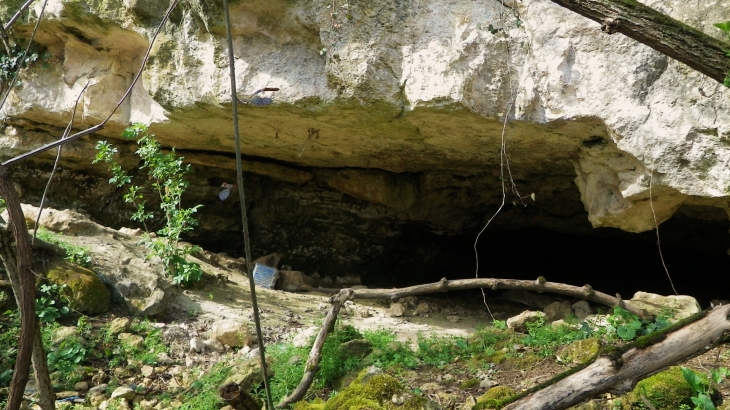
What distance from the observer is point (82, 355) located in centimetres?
435

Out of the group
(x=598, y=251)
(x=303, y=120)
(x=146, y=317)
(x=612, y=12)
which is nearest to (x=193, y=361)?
(x=146, y=317)

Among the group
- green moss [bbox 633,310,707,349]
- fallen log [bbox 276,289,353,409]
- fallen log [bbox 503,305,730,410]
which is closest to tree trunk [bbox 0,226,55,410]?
fallen log [bbox 276,289,353,409]

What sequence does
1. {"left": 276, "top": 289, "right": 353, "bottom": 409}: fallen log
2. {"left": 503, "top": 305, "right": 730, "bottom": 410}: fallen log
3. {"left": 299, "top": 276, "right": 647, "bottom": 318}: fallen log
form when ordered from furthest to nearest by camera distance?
{"left": 299, "top": 276, "right": 647, "bottom": 318}: fallen log → {"left": 276, "top": 289, "right": 353, "bottom": 409}: fallen log → {"left": 503, "top": 305, "right": 730, "bottom": 410}: fallen log

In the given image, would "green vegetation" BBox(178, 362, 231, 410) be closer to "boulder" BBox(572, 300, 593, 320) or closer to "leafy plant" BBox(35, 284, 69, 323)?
"leafy plant" BBox(35, 284, 69, 323)

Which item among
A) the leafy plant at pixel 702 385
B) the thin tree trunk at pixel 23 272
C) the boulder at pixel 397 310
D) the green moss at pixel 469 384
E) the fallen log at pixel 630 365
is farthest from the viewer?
the boulder at pixel 397 310

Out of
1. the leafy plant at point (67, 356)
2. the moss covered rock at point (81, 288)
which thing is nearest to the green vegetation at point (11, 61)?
the moss covered rock at point (81, 288)

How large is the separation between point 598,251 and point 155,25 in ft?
20.7

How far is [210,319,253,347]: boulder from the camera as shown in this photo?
4.67m

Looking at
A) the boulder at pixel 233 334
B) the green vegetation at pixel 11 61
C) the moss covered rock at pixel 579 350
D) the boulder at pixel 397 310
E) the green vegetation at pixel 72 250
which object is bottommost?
the moss covered rock at pixel 579 350

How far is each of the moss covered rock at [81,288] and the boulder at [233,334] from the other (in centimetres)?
87

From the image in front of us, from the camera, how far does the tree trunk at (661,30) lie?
2783mm

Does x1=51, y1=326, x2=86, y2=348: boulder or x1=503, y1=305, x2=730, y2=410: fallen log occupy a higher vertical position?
x1=51, y1=326, x2=86, y2=348: boulder

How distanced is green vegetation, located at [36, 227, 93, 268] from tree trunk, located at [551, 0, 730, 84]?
12.9ft

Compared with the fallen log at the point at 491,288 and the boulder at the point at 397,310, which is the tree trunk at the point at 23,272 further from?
the boulder at the point at 397,310
